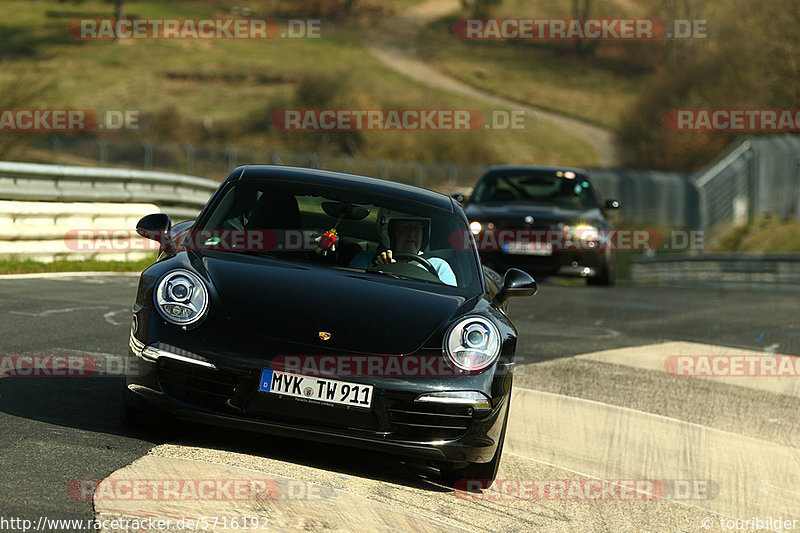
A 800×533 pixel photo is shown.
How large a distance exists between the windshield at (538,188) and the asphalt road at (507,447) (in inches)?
204

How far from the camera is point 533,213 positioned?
16.2 meters

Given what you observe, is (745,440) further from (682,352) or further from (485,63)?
(485,63)

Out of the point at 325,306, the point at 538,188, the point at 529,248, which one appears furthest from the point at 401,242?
the point at 538,188

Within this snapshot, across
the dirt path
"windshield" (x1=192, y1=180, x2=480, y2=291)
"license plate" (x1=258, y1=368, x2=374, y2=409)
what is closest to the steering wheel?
"windshield" (x1=192, y1=180, x2=480, y2=291)

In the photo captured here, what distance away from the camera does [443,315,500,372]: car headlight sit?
18.5ft

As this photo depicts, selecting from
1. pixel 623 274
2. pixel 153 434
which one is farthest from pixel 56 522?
pixel 623 274

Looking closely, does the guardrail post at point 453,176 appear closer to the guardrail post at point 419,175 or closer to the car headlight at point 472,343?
the guardrail post at point 419,175

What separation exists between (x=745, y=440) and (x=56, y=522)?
4857mm

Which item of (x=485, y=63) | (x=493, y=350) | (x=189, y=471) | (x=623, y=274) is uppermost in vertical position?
(x=485, y=63)

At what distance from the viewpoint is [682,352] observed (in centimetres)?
1109

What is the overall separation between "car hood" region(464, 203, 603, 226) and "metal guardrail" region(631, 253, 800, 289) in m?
6.84

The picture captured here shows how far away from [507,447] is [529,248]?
30.1 feet

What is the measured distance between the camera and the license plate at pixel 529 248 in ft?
52.7

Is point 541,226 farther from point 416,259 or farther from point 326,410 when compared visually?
point 326,410
